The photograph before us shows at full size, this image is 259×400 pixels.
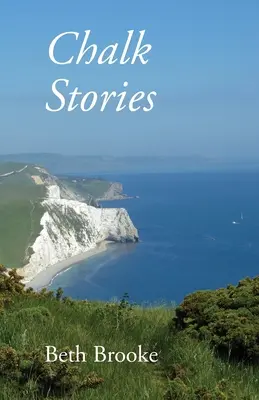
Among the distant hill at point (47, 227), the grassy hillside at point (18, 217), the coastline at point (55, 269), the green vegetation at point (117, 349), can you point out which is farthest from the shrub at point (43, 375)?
the distant hill at point (47, 227)

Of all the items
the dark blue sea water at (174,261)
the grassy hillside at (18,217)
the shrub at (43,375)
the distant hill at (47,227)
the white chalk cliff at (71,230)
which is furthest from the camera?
the white chalk cliff at (71,230)

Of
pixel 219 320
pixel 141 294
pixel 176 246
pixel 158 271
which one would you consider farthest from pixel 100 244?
pixel 219 320

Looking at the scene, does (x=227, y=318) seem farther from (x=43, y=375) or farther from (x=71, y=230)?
(x=71, y=230)

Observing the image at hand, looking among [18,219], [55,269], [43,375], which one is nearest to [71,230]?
[18,219]

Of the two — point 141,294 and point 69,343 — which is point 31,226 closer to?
point 141,294

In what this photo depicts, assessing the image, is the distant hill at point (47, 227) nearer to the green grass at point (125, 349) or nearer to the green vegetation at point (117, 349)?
the green vegetation at point (117, 349)

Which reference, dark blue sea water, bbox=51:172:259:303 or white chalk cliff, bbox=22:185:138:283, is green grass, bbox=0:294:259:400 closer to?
dark blue sea water, bbox=51:172:259:303

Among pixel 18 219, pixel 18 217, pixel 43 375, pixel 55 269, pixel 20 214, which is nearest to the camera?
pixel 43 375
